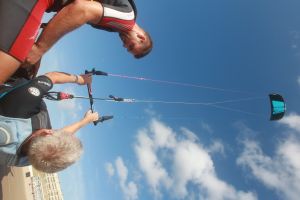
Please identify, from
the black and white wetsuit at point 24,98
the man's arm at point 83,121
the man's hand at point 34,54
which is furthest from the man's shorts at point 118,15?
the man's arm at point 83,121

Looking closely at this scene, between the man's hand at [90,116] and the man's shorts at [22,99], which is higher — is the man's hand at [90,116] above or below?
above

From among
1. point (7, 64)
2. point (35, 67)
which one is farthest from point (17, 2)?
point (35, 67)

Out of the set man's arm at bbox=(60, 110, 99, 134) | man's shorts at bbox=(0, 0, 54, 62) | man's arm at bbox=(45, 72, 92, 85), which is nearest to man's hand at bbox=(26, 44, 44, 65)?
man's shorts at bbox=(0, 0, 54, 62)

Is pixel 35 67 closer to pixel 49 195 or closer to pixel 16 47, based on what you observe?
pixel 16 47

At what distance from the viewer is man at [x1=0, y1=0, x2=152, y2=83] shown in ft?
7.93

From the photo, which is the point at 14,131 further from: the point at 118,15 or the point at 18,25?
Answer: the point at 118,15

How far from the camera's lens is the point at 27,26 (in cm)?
249

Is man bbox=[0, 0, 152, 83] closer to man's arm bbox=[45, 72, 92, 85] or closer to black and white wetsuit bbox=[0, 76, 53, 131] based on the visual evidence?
black and white wetsuit bbox=[0, 76, 53, 131]

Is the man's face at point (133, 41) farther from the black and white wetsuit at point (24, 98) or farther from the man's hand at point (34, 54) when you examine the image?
the black and white wetsuit at point (24, 98)

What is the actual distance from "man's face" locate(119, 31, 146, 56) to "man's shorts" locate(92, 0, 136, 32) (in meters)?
0.11

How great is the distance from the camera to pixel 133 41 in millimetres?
3338

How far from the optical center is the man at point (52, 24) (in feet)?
7.93

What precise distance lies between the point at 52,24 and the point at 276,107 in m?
12.8

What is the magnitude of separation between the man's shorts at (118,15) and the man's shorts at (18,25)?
24.2 inches
